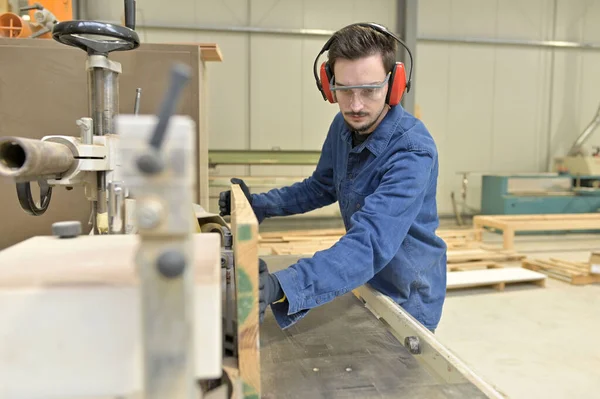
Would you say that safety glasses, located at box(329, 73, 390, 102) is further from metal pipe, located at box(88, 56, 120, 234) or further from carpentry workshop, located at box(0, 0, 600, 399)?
metal pipe, located at box(88, 56, 120, 234)

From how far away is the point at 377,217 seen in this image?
105 cm

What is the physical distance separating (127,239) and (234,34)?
5415 mm

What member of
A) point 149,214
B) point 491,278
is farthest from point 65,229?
point 491,278

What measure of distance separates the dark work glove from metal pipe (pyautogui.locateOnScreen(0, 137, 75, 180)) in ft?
1.22

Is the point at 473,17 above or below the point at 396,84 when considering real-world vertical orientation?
above

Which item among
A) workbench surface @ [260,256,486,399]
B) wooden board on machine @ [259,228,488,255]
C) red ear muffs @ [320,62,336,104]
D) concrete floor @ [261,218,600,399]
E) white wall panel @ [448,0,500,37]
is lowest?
concrete floor @ [261,218,600,399]

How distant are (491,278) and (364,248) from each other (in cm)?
315

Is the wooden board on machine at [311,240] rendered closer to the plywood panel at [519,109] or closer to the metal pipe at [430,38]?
the plywood panel at [519,109]

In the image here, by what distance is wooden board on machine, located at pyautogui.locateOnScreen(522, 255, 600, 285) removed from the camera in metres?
3.89

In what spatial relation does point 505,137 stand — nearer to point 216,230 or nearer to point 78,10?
point 78,10

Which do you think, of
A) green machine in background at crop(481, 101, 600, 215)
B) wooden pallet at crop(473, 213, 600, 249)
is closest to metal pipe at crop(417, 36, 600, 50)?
green machine in background at crop(481, 101, 600, 215)

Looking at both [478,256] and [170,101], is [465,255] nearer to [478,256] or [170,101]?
[478,256]

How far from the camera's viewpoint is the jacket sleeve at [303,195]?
165cm

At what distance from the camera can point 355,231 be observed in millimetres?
1018
